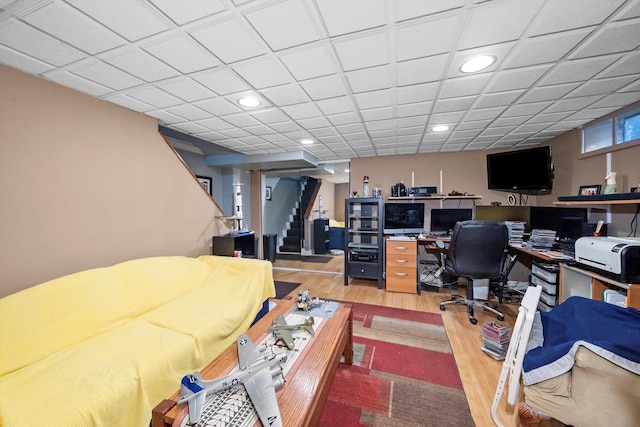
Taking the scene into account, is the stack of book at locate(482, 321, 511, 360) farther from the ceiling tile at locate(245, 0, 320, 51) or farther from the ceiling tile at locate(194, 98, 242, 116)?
the ceiling tile at locate(194, 98, 242, 116)

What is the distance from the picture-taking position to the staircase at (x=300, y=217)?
659 centimetres

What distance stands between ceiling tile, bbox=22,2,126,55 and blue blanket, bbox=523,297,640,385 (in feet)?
9.84

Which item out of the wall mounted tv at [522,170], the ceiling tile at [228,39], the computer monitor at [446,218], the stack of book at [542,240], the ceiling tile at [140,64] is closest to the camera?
the ceiling tile at [228,39]

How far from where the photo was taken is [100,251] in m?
2.19

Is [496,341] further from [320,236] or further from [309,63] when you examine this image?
[320,236]

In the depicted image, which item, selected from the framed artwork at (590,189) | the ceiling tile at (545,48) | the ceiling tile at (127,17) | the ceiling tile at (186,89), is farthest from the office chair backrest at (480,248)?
the ceiling tile at (127,17)

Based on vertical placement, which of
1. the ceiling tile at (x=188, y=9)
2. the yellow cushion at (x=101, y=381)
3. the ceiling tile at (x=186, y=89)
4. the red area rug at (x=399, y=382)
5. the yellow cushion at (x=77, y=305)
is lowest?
Answer: the red area rug at (x=399, y=382)

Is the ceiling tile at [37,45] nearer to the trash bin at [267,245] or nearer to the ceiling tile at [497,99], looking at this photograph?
the ceiling tile at [497,99]

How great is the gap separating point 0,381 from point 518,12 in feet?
11.0

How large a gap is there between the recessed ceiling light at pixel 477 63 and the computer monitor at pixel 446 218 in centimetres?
261

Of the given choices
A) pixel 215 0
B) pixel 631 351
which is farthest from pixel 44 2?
pixel 631 351

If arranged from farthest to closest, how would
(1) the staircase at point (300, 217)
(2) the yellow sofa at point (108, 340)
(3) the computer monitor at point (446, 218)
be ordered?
(1) the staircase at point (300, 217)
(3) the computer monitor at point (446, 218)
(2) the yellow sofa at point (108, 340)

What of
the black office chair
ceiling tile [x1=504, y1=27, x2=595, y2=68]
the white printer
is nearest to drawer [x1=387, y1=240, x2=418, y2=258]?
the black office chair

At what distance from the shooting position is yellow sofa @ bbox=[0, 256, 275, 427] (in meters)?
1.11
